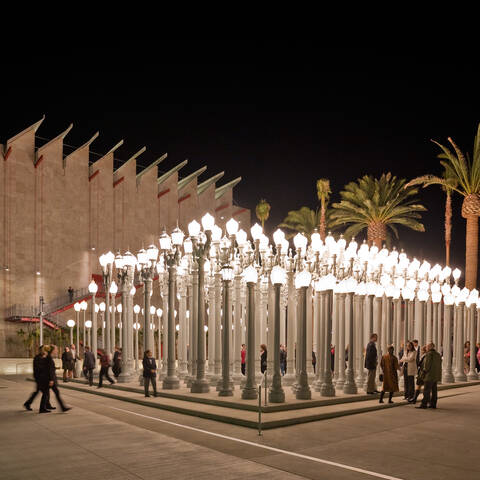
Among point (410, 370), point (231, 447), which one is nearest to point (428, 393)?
point (410, 370)

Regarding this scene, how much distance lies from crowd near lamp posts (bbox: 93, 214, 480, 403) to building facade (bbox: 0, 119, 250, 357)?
23084mm

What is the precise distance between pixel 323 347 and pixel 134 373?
363 inches

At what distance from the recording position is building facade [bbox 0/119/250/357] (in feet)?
152

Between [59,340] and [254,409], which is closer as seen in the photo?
[254,409]

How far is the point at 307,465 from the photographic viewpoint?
8703 millimetres

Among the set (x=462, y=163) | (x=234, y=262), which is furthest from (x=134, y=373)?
(x=462, y=163)

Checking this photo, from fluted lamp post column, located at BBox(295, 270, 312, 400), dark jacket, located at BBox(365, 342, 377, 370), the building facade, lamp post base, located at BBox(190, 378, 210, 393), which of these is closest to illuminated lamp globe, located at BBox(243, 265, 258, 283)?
fluted lamp post column, located at BBox(295, 270, 312, 400)

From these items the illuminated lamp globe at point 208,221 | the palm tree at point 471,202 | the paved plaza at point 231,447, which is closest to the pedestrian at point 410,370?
the paved plaza at point 231,447

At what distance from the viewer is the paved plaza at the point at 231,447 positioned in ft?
26.9

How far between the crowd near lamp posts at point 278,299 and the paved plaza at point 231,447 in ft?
8.72

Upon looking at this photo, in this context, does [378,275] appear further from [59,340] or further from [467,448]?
[59,340]

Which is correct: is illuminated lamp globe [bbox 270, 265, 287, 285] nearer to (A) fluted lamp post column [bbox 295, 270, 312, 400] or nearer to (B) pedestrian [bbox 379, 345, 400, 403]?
(A) fluted lamp post column [bbox 295, 270, 312, 400]

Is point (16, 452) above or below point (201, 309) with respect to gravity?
below

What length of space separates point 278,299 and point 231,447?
17.5ft
